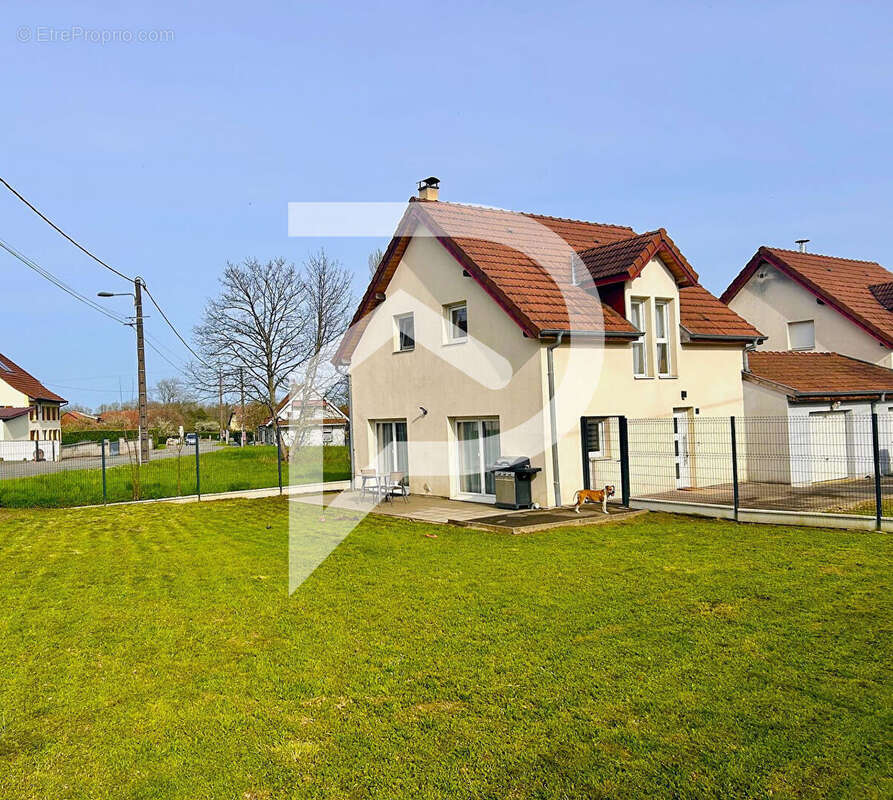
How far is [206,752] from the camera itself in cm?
462

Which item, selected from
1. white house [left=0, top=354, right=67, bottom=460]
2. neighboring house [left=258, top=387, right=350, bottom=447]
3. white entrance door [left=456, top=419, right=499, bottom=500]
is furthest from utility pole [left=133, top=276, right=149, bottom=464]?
white house [left=0, top=354, right=67, bottom=460]

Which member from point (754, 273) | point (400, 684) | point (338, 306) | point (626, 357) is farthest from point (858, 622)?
point (338, 306)

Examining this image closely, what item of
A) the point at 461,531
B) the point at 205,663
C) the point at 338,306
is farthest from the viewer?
the point at 338,306

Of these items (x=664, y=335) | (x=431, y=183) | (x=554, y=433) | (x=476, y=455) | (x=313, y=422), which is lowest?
(x=476, y=455)

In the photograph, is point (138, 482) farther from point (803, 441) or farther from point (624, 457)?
point (803, 441)

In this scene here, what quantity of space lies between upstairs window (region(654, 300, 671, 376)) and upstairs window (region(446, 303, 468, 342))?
4523 mm

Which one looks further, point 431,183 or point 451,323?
point 431,183

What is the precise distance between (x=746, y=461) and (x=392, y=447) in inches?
359

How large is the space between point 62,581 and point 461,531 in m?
6.49

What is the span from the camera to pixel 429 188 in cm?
2058

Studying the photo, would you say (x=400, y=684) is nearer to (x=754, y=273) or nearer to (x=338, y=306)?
(x=754, y=273)

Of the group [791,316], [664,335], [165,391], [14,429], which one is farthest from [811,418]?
[165,391]

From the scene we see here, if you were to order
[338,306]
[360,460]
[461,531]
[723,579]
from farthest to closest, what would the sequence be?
[338,306] → [360,460] → [461,531] → [723,579]

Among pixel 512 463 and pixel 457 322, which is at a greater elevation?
pixel 457 322
